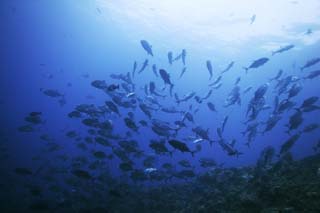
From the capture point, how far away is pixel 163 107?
1158 cm

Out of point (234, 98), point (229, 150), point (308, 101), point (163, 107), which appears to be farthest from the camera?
point (163, 107)

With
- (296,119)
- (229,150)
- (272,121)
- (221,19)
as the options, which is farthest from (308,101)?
(221,19)

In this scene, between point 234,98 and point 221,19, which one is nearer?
point 234,98

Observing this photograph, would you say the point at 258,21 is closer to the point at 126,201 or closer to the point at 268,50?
the point at 268,50

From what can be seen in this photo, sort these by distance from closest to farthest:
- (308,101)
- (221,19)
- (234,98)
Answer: (308,101) → (234,98) → (221,19)

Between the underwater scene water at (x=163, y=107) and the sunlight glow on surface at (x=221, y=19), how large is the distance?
6.1 inches

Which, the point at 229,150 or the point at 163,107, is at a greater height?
the point at 163,107

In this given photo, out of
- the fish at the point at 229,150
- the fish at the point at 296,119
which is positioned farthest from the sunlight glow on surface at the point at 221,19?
the fish at the point at 229,150

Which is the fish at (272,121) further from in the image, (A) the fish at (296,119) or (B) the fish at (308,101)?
(B) the fish at (308,101)

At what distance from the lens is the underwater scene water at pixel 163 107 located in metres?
7.90

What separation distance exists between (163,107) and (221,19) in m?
18.7

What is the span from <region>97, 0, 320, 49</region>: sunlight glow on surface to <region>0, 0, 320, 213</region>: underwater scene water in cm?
15

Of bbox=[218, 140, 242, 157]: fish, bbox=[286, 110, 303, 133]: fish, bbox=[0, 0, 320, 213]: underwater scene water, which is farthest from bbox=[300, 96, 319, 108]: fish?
bbox=[218, 140, 242, 157]: fish

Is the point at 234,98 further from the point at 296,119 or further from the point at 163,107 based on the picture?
the point at 163,107
